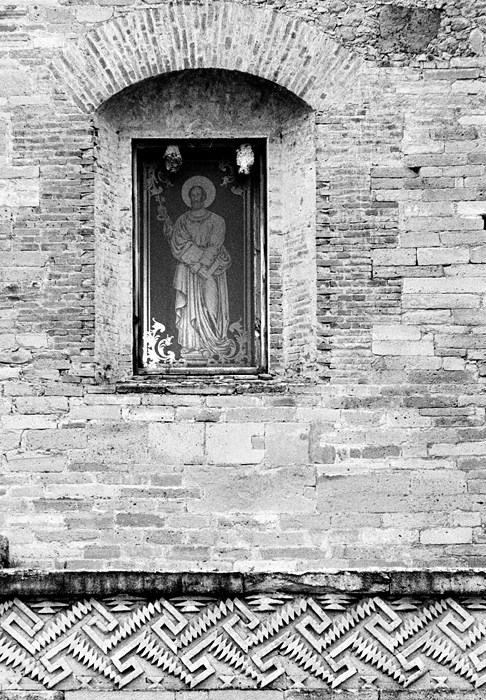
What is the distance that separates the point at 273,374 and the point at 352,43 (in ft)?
8.34

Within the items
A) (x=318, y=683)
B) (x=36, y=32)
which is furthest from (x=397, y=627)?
(x=36, y=32)

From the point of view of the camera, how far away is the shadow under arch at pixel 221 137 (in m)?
11.3

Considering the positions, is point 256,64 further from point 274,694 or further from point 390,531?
point 274,694

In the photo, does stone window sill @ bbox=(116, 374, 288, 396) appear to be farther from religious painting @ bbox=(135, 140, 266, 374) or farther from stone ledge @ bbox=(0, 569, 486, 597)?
stone ledge @ bbox=(0, 569, 486, 597)

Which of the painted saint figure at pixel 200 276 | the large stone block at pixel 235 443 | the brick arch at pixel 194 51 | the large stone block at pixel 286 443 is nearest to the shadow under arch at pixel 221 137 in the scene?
the brick arch at pixel 194 51

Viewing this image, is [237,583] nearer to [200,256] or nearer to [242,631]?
[242,631]

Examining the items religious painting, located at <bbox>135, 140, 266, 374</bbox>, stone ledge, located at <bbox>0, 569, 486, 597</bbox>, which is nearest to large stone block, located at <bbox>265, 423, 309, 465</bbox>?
religious painting, located at <bbox>135, 140, 266, 374</bbox>

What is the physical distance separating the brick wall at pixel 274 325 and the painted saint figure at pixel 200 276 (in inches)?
17.0

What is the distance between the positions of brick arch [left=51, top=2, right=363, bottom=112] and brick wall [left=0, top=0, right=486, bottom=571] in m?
0.01

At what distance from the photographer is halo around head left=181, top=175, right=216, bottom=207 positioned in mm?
11742

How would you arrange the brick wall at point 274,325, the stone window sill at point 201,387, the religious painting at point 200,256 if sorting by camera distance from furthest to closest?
the religious painting at point 200,256 < the stone window sill at point 201,387 < the brick wall at point 274,325

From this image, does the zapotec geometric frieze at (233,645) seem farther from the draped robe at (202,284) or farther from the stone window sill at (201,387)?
the draped robe at (202,284)

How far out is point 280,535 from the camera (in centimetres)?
1086

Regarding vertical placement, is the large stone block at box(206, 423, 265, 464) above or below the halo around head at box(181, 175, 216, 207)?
below
